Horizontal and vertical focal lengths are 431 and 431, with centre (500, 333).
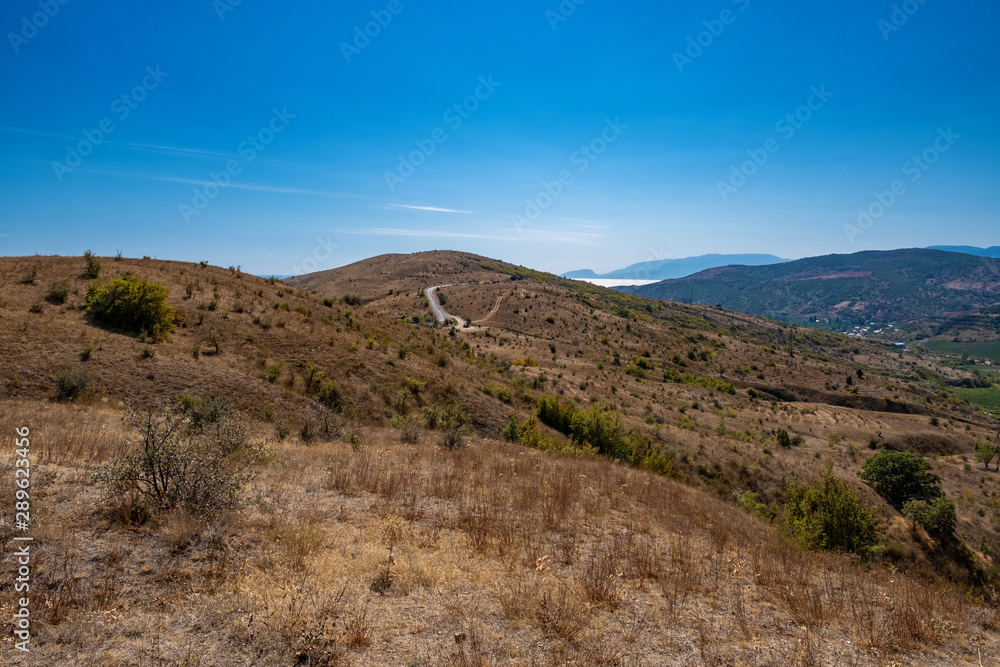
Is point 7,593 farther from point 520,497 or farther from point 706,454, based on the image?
point 706,454

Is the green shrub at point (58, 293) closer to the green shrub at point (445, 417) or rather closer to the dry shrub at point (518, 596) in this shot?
the green shrub at point (445, 417)

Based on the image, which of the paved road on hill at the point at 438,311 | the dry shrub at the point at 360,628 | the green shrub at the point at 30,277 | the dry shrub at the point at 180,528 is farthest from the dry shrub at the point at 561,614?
the paved road on hill at the point at 438,311

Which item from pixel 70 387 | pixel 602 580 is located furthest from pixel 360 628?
pixel 70 387

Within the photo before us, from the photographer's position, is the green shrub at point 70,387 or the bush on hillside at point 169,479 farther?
the green shrub at point 70,387

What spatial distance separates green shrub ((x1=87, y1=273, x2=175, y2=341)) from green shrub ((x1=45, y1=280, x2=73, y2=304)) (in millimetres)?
779

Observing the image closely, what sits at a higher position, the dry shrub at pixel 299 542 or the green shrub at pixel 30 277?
the green shrub at pixel 30 277

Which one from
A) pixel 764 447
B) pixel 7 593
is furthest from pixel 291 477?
pixel 764 447

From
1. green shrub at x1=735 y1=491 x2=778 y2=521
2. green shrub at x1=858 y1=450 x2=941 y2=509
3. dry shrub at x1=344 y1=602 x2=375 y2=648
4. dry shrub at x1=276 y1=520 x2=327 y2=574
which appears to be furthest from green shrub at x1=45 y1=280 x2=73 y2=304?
green shrub at x1=858 y1=450 x2=941 y2=509

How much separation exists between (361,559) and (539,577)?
2.26 meters

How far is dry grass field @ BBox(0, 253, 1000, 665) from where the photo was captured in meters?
4.07

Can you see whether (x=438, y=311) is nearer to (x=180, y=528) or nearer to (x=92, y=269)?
(x=92, y=269)

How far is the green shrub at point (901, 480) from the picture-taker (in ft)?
73.5

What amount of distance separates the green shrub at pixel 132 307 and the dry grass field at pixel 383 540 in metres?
0.61

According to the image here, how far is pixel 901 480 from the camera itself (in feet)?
73.9
